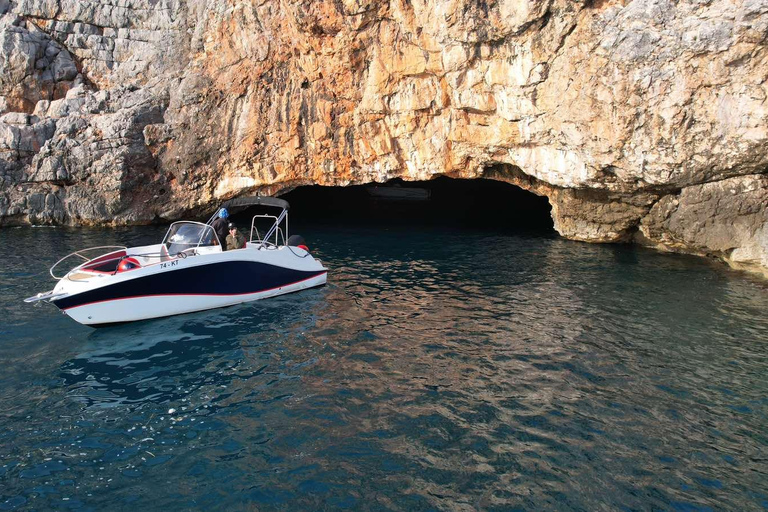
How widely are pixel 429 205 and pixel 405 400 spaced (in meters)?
27.2

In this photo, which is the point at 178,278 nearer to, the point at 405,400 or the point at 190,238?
the point at 190,238

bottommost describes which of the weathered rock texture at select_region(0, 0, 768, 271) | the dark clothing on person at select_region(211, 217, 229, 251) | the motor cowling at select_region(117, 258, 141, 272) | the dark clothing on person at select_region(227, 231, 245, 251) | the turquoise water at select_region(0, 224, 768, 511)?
the turquoise water at select_region(0, 224, 768, 511)

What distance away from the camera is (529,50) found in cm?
1789

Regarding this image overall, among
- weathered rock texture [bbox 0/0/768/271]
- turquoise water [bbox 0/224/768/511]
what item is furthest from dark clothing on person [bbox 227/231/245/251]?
weathered rock texture [bbox 0/0/768/271]

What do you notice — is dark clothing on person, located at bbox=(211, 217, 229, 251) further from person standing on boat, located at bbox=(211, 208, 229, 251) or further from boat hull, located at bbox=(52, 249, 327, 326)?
boat hull, located at bbox=(52, 249, 327, 326)

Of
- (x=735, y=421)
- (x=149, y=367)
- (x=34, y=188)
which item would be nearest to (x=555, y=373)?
(x=735, y=421)

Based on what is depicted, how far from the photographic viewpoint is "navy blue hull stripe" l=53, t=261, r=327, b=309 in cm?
1252

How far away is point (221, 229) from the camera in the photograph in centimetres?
1542

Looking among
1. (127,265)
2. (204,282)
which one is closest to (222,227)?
(204,282)

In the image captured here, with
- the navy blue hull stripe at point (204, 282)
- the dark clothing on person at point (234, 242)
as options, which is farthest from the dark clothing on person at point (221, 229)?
the navy blue hull stripe at point (204, 282)

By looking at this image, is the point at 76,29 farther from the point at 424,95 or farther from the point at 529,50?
the point at 529,50

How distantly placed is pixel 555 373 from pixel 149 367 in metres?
7.88

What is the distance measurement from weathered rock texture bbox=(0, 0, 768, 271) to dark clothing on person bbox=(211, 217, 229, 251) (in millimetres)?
9342

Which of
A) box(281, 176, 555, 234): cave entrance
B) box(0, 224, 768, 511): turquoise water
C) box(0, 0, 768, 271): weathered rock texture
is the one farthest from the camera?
box(281, 176, 555, 234): cave entrance
